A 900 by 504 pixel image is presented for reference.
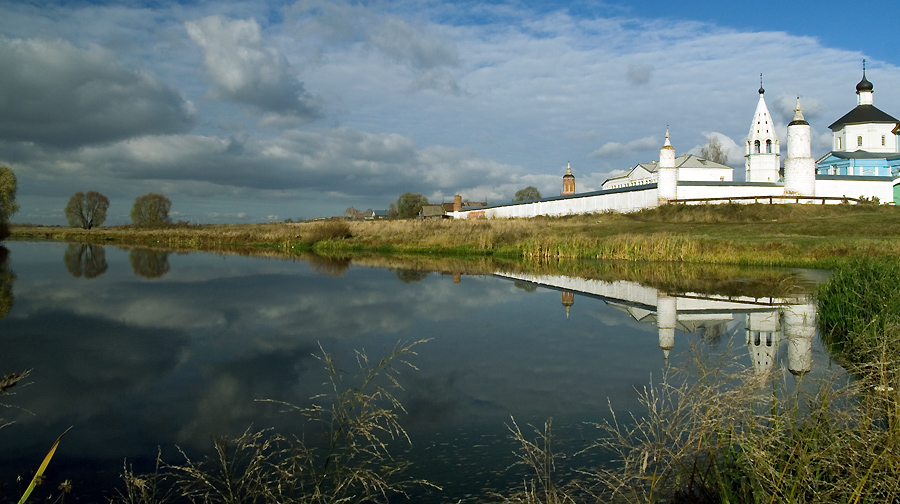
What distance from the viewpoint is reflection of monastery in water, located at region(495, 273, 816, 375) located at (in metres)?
8.21

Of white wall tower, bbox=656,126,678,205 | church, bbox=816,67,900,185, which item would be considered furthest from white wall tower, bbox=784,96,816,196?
church, bbox=816,67,900,185

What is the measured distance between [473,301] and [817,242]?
1607cm

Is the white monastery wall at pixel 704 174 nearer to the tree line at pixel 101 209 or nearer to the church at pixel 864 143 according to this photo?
the church at pixel 864 143

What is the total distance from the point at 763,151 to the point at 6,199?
56.1 meters

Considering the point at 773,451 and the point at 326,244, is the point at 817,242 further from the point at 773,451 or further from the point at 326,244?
the point at 326,244

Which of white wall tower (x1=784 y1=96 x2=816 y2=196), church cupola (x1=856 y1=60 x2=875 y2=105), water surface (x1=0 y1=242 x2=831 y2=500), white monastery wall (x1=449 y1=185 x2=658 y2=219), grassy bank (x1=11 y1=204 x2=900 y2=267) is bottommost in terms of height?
water surface (x1=0 y1=242 x2=831 y2=500)

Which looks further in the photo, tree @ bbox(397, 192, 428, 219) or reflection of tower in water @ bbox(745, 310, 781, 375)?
tree @ bbox(397, 192, 428, 219)

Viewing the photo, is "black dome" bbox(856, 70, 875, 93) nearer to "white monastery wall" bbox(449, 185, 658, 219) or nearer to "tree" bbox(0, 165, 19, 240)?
"white monastery wall" bbox(449, 185, 658, 219)

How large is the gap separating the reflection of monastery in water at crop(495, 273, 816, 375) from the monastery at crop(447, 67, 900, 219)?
27588 mm

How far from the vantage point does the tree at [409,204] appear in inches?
3530

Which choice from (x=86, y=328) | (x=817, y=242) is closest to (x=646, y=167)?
(x=817, y=242)

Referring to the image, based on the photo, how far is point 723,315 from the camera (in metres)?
11.5

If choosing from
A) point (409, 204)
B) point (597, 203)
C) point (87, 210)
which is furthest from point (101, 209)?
point (597, 203)

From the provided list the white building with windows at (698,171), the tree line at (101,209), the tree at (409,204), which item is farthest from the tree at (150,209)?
the white building with windows at (698,171)
